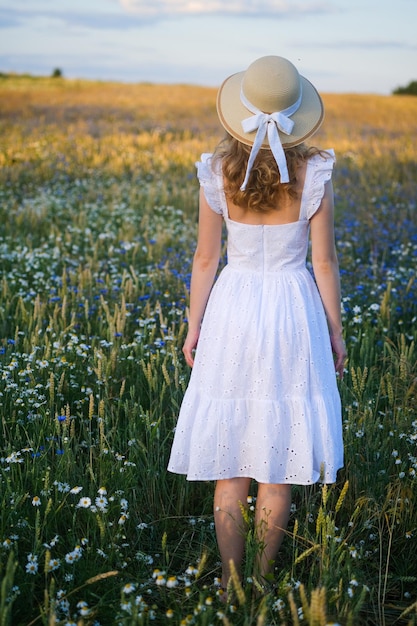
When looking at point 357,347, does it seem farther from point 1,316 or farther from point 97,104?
point 97,104

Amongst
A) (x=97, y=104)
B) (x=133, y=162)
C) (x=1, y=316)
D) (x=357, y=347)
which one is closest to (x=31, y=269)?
(x=1, y=316)

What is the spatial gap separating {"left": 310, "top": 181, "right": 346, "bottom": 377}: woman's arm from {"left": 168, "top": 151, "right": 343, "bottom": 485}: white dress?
1.7 inches

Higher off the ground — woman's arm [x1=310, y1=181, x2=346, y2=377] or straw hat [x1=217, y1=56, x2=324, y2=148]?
straw hat [x1=217, y1=56, x2=324, y2=148]

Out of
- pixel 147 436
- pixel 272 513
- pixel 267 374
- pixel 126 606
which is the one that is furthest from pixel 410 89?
pixel 126 606

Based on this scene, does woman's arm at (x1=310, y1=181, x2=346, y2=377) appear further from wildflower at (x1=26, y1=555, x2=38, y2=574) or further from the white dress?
wildflower at (x1=26, y1=555, x2=38, y2=574)

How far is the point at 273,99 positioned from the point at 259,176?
29 centimetres

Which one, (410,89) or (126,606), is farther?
(410,89)

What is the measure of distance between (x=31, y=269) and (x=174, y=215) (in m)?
2.54

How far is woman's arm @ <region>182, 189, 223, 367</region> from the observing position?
2900mm

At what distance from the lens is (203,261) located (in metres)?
2.95

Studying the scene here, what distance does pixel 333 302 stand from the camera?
9.43 feet

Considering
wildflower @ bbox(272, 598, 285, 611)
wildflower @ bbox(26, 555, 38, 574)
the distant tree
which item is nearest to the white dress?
wildflower @ bbox(272, 598, 285, 611)

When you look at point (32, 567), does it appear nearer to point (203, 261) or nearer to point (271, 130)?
point (203, 261)

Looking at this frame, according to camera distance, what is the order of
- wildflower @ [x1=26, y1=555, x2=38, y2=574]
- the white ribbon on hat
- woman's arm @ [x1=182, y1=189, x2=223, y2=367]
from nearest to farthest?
1. wildflower @ [x1=26, y1=555, x2=38, y2=574]
2. the white ribbon on hat
3. woman's arm @ [x1=182, y1=189, x2=223, y2=367]
